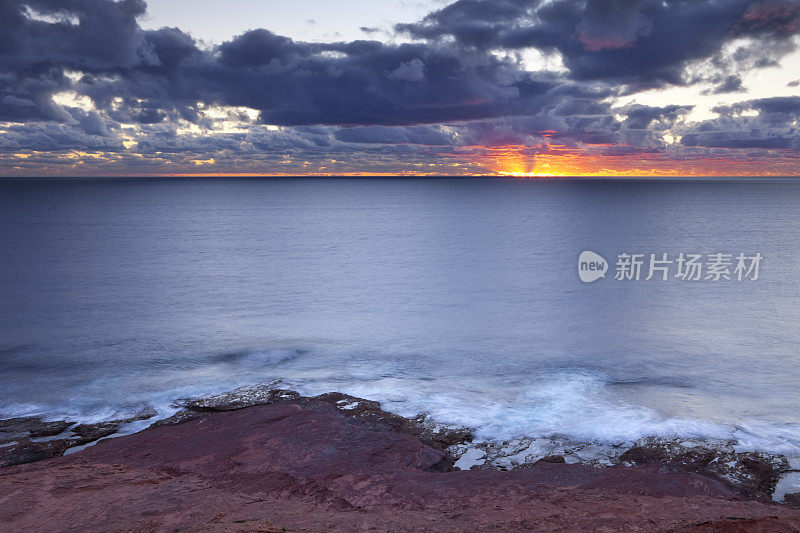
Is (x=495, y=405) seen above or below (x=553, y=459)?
below

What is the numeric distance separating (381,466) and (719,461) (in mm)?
8158

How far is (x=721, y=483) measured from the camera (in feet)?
39.1

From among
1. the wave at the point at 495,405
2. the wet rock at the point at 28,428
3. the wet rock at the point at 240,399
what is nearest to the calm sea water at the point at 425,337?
the wave at the point at 495,405

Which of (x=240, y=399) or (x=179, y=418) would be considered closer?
(x=179, y=418)

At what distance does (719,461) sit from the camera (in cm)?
1310

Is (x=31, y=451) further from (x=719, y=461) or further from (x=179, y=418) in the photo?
(x=719, y=461)

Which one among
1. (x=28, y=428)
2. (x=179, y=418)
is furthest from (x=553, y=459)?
(x=28, y=428)

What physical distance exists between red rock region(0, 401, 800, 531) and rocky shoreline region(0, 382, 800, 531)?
0.16ft

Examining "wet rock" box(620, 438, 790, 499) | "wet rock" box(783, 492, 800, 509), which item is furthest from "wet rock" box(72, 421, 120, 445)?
"wet rock" box(783, 492, 800, 509)

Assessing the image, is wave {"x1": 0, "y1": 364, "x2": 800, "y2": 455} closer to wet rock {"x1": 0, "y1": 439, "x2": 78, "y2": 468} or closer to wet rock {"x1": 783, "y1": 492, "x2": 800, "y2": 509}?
wet rock {"x1": 0, "y1": 439, "x2": 78, "y2": 468}

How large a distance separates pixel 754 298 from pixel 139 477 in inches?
1404

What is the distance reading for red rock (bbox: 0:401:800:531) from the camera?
952 cm

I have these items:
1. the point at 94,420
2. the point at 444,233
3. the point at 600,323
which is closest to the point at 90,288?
the point at 94,420

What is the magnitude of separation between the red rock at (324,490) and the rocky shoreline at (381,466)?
0.16ft
